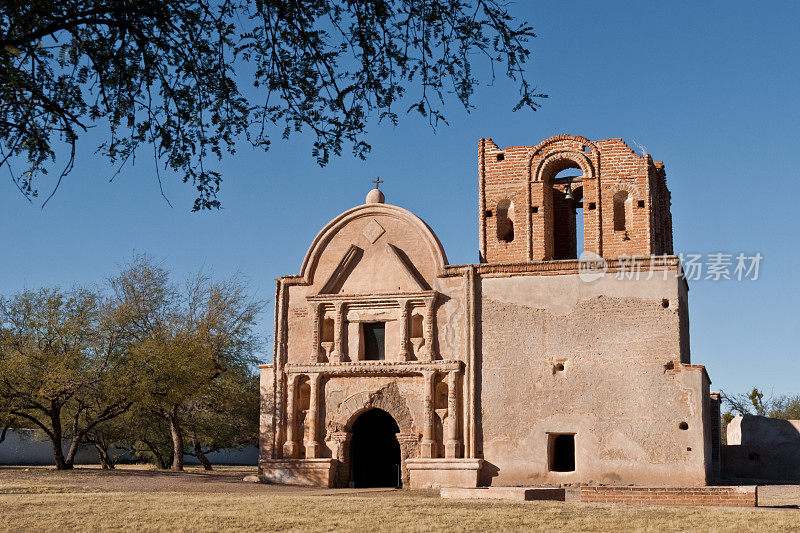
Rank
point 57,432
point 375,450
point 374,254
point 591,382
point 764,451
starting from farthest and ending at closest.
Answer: point 764,451, point 57,432, point 375,450, point 374,254, point 591,382

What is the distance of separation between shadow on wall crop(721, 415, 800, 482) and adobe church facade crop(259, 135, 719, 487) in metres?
4.94

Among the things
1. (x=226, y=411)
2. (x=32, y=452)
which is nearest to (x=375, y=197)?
(x=226, y=411)

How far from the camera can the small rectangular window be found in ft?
69.7

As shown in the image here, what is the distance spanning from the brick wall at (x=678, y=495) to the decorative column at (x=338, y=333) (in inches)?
314

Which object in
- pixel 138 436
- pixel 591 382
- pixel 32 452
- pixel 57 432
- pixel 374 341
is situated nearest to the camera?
pixel 591 382

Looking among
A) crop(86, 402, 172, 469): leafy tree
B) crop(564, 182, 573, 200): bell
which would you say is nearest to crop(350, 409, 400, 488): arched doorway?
crop(564, 182, 573, 200): bell

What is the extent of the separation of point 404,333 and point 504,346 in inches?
92.0

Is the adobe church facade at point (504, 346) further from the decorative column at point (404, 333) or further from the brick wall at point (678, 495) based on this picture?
the brick wall at point (678, 495)

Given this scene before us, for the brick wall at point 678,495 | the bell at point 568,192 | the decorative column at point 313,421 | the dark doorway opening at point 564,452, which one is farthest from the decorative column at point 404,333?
the brick wall at point 678,495

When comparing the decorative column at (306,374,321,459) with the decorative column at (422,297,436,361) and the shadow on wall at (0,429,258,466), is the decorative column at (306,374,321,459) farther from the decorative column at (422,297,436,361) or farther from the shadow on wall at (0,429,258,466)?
the shadow on wall at (0,429,258,466)

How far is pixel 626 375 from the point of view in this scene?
1877 centimetres

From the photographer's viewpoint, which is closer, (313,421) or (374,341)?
(313,421)

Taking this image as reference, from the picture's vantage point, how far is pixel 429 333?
67.3 ft

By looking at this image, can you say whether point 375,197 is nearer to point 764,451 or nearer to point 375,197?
point 375,197
